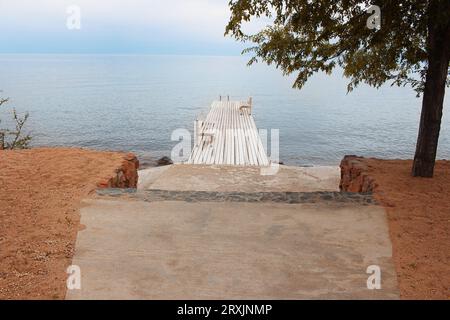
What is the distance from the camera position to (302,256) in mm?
5676

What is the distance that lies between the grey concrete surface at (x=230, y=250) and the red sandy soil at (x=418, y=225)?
208 millimetres

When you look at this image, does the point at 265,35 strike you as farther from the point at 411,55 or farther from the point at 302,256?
the point at 302,256

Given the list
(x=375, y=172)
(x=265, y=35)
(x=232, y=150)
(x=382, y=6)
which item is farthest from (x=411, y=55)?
(x=232, y=150)

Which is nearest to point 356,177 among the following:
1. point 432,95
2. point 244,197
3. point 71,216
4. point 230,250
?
point 432,95

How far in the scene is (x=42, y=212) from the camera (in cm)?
696

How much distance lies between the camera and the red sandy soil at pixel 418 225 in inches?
197

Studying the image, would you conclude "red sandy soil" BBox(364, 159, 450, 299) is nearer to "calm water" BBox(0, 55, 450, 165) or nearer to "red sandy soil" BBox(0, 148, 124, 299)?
"red sandy soil" BBox(0, 148, 124, 299)

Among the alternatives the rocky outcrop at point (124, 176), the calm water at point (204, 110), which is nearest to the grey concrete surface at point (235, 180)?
the rocky outcrop at point (124, 176)

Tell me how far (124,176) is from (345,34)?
663cm

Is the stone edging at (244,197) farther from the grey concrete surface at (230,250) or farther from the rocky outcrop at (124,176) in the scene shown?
the rocky outcrop at (124,176)

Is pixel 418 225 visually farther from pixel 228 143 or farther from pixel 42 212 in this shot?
pixel 228 143

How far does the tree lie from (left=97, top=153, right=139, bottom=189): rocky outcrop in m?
4.40
